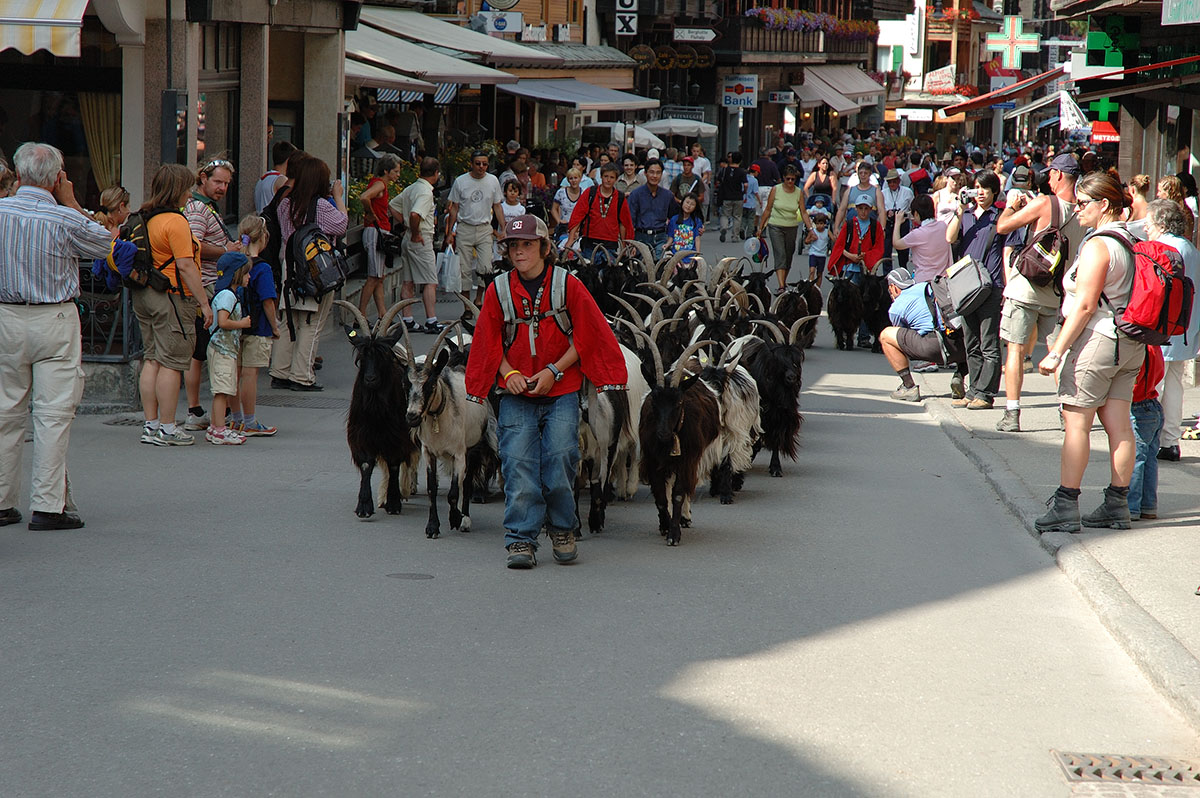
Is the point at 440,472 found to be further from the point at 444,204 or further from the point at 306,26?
the point at 444,204

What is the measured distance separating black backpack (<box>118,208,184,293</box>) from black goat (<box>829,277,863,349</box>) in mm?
9187

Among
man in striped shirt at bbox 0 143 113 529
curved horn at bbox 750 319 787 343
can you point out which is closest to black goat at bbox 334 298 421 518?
man in striped shirt at bbox 0 143 113 529

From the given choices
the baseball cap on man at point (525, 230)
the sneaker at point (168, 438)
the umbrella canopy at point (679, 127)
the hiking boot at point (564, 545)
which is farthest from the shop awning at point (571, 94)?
the hiking boot at point (564, 545)

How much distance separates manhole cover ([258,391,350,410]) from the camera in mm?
12374

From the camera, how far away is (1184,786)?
194 inches

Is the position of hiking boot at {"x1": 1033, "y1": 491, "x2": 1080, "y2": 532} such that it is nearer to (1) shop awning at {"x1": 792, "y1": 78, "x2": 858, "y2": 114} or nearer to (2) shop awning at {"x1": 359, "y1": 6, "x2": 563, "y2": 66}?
(2) shop awning at {"x1": 359, "y1": 6, "x2": 563, "y2": 66}

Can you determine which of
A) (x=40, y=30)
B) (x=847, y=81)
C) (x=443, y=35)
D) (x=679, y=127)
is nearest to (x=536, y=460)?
(x=40, y=30)

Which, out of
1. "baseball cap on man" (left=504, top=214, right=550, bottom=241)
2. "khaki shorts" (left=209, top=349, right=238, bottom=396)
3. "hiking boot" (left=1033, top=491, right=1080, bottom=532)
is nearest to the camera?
"baseball cap on man" (left=504, top=214, right=550, bottom=241)

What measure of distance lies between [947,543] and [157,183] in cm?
574

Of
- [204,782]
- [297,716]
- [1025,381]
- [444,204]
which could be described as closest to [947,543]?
[297,716]

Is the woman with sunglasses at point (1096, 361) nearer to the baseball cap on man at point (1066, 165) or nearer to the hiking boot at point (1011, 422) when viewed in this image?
the baseball cap on man at point (1066, 165)

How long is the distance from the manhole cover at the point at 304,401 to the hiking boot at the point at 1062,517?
6286mm

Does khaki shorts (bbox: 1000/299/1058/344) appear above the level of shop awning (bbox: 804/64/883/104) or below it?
below

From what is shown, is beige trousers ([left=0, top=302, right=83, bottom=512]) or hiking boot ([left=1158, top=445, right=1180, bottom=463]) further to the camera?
hiking boot ([left=1158, top=445, right=1180, bottom=463])
